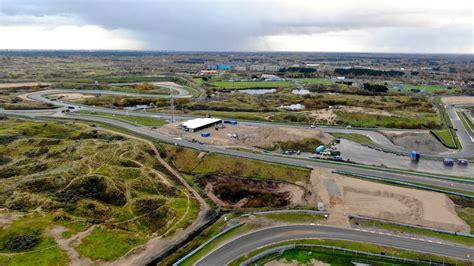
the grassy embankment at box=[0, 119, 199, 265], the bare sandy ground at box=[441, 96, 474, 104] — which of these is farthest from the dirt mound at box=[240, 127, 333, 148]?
the bare sandy ground at box=[441, 96, 474, 104]

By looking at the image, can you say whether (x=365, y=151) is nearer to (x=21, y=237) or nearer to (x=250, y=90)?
(x=21, y=237)

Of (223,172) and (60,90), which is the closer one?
(223,172)

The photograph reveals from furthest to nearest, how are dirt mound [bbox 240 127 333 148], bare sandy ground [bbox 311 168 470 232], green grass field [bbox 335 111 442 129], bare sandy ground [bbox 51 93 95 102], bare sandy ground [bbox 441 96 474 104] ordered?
bare sandy ground [bbox 441 96 474 104] → bare sandy ground [bbox 51 93 95 102] → green grass field [bbox 335 111 442 129] → dirt mound [bbox 240 127 333 148] → bare sandy ground [bbox 311 168 470 232]

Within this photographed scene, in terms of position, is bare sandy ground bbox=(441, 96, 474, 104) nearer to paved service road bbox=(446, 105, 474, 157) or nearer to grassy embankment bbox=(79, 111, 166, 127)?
paved service road bbox=(446, 105, 474, 157)

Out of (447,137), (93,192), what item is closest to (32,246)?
(93,192)

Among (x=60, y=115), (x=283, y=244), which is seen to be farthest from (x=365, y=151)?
(x=60, y=115)

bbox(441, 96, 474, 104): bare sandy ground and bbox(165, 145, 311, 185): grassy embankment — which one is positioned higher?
bbox(441, 96, 474, 104): bare sandy ground
